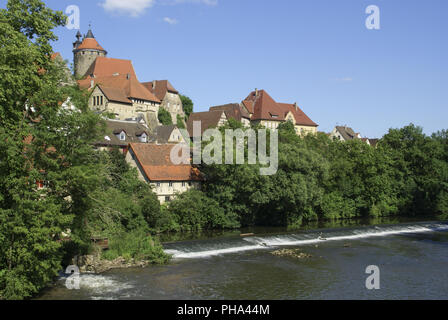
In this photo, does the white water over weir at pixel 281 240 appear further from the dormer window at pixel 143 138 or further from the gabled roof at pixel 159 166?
the dormer window at pixel 143 138

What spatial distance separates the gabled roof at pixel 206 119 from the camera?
257 ft

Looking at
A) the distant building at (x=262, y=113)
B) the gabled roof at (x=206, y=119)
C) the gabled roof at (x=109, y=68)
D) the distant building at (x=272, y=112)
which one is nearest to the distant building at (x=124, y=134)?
the gabled roof at (x=206, y=119)

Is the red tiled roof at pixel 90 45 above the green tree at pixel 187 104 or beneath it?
above

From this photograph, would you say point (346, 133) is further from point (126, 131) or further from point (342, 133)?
point (126, 131)

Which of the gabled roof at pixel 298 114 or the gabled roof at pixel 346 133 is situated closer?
the gabled roof at pixel 298 114

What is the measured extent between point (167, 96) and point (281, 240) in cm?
5762

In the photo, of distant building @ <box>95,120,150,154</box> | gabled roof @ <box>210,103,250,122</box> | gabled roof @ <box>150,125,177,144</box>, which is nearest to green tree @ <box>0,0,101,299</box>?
distant building @ <box>95,120,150,154</box>

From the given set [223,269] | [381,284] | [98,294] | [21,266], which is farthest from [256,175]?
[21,266]

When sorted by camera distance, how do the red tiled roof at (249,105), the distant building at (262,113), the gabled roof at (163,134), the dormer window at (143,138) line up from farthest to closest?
the red tiled roof at (249,105), the distant building at (262,113), the gabled roof at (163,134), the dormer window at (143,138)

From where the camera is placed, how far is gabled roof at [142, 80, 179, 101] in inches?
3461

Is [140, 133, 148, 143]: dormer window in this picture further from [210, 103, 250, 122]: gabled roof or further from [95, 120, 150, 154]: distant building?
[210, 103, 250, 122]: gabled roof

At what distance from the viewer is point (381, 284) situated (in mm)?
24484

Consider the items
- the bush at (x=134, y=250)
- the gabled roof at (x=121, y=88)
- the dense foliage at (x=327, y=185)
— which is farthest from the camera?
the gabled roof at (x=121, y=88)

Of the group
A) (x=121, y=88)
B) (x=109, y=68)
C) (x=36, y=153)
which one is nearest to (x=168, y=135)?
(x=121, y=88)
